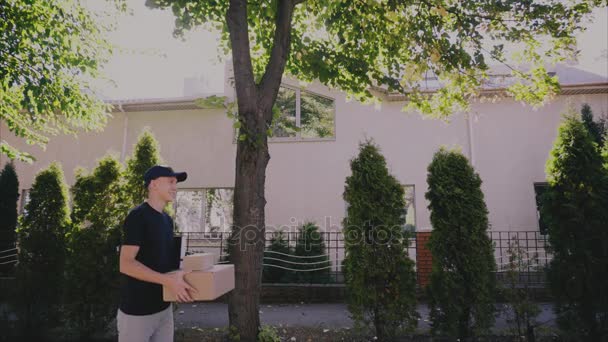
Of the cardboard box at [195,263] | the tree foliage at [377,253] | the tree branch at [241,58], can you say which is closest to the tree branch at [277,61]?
the tree branch at [241,58]

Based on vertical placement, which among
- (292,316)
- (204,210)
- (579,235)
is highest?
(204,210)

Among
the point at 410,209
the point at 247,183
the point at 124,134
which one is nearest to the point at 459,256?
the point at 247,183

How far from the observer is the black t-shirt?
9.79ft

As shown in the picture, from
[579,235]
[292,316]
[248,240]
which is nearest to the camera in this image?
[248,240]

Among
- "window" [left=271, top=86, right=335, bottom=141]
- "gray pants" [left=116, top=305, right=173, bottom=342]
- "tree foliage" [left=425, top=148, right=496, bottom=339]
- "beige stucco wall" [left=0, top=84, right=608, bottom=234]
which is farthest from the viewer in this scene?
"window" [left=271, top=86, right=335, bottom=141]

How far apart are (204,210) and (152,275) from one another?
34.3ft

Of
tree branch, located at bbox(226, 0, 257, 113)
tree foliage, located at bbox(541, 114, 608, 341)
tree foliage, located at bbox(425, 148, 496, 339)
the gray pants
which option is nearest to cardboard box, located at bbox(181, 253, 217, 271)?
the gray pants

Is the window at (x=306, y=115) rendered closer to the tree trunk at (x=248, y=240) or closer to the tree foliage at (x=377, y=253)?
the tree foliage at (x=377, y=253)

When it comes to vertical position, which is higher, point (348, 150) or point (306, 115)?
point (306, 115)

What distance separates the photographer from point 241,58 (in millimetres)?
5012

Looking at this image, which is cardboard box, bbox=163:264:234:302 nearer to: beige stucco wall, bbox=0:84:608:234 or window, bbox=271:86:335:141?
beige stucco wall, bbox=0:84:608:234

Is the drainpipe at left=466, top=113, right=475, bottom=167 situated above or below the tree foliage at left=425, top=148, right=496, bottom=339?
above

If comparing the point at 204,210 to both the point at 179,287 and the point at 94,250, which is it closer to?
the point at 94,250

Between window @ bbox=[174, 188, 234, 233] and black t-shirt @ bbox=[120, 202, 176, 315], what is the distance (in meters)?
9.72
